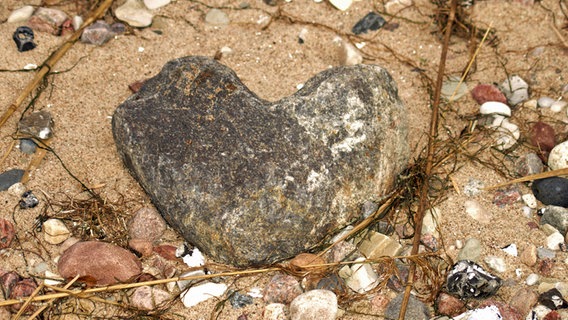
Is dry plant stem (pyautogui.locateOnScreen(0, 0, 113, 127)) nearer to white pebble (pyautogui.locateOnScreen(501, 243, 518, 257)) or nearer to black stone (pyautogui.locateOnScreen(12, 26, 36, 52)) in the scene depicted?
black stone (pyautogui.locateOnScreen(12, 26, 36, 52))

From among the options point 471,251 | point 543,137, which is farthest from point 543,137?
point 471,251

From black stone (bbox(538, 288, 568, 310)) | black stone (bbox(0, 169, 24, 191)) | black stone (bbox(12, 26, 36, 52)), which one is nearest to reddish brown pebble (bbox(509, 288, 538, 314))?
black stone (bbox(538, 288, 568, 310))

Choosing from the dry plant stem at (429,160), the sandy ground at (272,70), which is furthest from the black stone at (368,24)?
the dry plant stem at (429,160)

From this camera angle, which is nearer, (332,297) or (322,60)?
(332,297)

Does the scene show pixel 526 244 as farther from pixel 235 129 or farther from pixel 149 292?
pixel 149 292

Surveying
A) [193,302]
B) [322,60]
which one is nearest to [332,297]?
[193,302]

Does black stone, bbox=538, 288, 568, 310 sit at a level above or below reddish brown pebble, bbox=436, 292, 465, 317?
above
